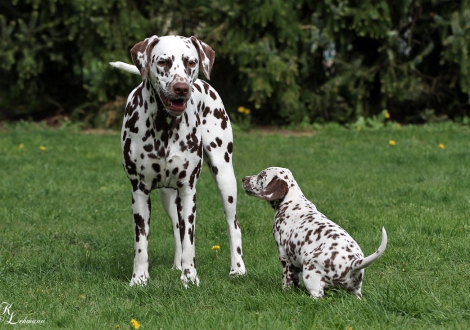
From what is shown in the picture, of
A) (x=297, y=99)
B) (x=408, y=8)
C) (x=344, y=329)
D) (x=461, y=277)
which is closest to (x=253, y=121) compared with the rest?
(x=297, y=99)

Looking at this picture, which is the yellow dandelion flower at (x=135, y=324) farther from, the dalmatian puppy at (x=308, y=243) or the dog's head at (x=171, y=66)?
the dog's head at (x=171, y=66)

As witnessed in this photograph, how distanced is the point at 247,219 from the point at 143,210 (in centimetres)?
219

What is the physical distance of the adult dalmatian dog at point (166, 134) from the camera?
225 inches

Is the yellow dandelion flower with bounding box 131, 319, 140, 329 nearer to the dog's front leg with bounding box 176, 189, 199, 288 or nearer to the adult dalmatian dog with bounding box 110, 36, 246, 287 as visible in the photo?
the adult dalmatian dog with bounding box 110, 36, 246, 287

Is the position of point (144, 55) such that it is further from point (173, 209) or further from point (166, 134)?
point (173, 209)

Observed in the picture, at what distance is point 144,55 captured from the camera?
19.2 feet

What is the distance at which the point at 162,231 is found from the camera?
26.2ft

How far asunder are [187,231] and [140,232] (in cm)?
37

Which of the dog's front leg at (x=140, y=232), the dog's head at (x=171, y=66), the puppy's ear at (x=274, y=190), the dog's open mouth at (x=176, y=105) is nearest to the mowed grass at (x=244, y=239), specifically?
the dog's front leg at (x=140, y=232)

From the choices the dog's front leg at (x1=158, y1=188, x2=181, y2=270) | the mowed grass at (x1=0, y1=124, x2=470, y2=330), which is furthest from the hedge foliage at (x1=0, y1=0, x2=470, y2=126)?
the dog's front leg at (x1=158, y1=188, x2=181, y2=270)

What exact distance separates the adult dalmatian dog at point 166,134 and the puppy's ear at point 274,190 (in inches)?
22.1


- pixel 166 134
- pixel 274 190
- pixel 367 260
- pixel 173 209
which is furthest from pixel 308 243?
pixel 173 209

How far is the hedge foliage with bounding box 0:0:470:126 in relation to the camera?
1398 cm

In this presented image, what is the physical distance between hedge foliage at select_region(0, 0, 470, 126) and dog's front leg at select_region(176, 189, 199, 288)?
25.6 feet
